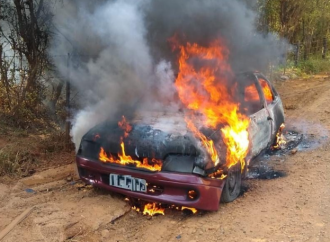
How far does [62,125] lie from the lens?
267 inches

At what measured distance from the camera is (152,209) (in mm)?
3926

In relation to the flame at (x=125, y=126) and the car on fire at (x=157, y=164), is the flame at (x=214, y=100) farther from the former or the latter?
the flame at (x=125, y=126)

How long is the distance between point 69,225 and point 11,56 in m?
4.29

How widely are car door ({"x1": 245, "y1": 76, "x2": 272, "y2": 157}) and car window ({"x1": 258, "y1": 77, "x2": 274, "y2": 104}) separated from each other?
252mm

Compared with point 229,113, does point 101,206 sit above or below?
below

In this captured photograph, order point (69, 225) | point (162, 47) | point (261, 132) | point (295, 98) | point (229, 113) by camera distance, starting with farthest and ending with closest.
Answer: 1. point (295, 98)
2. point (162, 47)
3. point (261, 132)
4. point (229, 113)
5. point (69, 225)

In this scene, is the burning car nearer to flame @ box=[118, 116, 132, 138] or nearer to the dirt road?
flame @ box=[118, 116, 132, 138]

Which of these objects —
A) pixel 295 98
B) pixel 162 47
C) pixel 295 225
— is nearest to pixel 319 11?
pixel 295 98

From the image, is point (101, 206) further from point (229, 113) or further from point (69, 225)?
point (229, 113)

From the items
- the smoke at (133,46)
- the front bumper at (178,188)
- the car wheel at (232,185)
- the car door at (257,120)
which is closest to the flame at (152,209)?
the front bumper at (178,188)

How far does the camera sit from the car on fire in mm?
3564

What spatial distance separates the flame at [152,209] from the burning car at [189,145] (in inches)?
9.9

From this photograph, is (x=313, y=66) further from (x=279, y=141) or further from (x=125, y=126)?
(x=125, y=126)

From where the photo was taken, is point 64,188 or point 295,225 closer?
point 295,225
